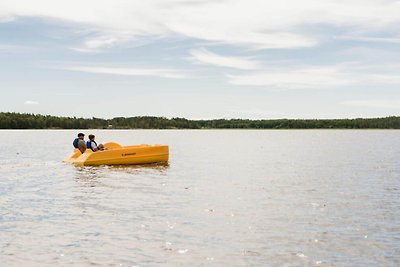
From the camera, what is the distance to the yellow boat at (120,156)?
3475 cm

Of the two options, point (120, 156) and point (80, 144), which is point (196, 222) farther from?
point (80, 144)

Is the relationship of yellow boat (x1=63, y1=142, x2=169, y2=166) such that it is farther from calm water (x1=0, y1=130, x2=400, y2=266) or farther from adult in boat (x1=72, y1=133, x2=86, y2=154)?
calm water (x1=0, y1=130, x2=400, y2=266)

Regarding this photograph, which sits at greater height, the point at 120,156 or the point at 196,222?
the point at 120,156

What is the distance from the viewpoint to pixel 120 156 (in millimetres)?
35625

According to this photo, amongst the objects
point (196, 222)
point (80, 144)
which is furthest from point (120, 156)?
point (196, 222)

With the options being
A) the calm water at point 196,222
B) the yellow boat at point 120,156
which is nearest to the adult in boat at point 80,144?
the yellow boat at point 120,156

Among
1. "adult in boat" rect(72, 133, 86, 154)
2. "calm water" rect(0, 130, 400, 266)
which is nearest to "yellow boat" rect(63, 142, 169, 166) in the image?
"adult in boat" rect(72, 133, 86, 154)

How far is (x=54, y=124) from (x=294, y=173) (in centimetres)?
17006

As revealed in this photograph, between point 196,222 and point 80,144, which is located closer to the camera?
point 196,222

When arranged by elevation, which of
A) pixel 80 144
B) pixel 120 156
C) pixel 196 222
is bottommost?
pixel 196 222

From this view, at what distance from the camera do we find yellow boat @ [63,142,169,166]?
3475cm

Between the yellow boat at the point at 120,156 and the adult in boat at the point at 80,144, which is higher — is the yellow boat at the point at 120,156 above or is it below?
below

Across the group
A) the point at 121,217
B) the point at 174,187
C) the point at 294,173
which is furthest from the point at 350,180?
the point at 121,217

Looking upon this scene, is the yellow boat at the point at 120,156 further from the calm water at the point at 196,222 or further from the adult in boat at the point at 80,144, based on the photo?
the calm water at the point at 196,222
